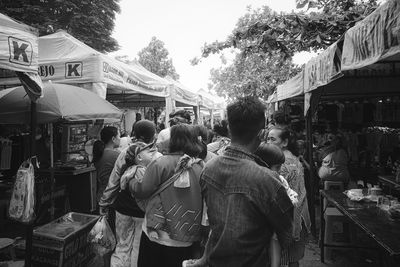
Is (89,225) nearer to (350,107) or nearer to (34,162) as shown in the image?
→ (34,162)

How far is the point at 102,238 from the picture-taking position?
12.0 feet

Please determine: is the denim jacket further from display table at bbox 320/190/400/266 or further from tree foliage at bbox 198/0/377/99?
tree foliage at bbox 198/0/377/99

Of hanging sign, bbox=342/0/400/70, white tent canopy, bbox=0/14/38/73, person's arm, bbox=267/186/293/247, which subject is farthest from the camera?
white tent canopy, bbox=0/14/38/73

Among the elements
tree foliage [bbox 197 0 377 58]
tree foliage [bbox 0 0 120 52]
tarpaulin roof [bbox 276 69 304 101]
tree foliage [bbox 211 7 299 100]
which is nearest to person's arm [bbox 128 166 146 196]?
tarpaulin roof [bbox 276 69 304 101]

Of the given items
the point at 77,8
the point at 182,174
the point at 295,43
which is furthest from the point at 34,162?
the point at 77,8

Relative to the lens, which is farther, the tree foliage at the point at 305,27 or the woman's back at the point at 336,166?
the tree foliage at the point at 305,27

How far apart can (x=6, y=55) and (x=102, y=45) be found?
20439mm

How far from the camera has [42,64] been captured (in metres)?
5.21

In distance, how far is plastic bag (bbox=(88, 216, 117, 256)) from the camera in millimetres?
3668

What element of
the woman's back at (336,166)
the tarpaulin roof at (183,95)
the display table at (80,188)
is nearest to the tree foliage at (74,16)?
the tarpaulin roof at (183,95)

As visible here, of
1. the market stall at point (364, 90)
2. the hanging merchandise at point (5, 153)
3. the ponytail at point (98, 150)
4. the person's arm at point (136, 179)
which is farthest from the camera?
the hanging merchandise at point (5, 153)

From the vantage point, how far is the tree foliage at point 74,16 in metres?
18.4

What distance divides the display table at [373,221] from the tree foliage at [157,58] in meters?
28.5

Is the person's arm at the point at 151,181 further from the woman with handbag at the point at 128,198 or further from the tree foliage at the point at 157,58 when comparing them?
the tree foliage at the point at 157,58
